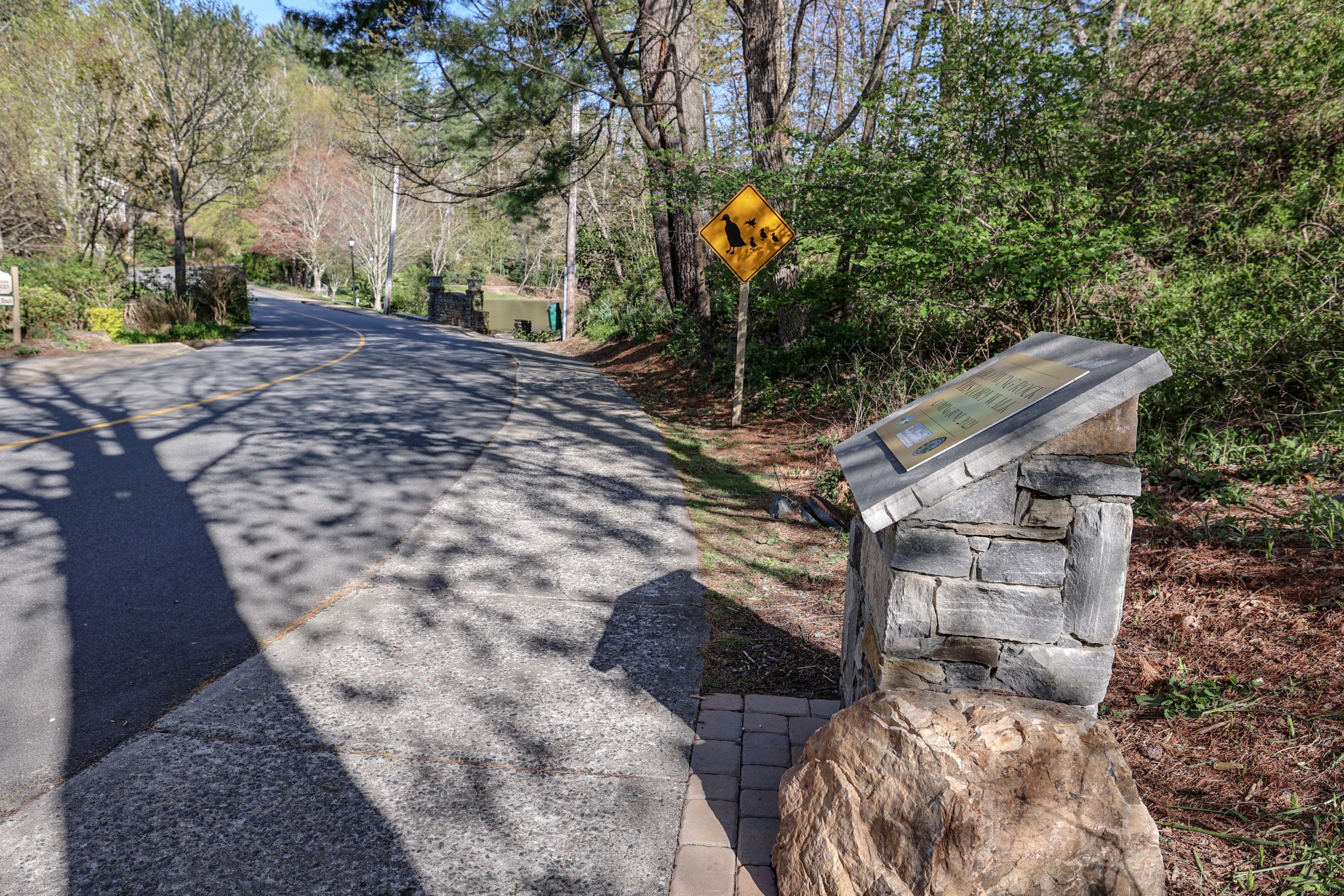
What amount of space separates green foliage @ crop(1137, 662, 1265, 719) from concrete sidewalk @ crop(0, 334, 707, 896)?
6.59 ft

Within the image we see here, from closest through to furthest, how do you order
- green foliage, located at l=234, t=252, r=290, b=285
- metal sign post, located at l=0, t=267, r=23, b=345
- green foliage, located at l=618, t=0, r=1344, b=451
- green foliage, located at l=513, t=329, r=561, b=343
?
green foliage, located at l=618, t=0, r=1344, b=451
metal sign post, located at l=0, t=267, r=23, b=345
green foliage, located at l=513, t=329, r=561, b=343
green foliage, located at l=234, t=252, r=290, b=285

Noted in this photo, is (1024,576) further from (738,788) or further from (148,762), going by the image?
(148,762)

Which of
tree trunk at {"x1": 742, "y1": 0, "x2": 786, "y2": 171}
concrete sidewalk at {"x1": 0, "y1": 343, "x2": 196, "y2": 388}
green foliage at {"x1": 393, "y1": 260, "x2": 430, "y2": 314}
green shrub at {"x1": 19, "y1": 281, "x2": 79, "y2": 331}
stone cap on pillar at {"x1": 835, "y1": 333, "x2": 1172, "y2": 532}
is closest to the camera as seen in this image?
stone cap on pillar at {"x1": 835, "y1": 333, "x2": 1172, "y2": 532}

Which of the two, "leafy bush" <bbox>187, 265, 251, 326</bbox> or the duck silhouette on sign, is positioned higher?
the duck silhouette on sign

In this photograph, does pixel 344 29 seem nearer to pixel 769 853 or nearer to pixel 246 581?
pixel 246 581

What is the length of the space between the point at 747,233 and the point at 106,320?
53.9 ft

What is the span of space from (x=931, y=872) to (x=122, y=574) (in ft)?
16.7

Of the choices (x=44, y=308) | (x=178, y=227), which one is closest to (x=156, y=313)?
(x=178, y=227)

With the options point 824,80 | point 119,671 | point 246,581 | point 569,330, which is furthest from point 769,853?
point 569,330

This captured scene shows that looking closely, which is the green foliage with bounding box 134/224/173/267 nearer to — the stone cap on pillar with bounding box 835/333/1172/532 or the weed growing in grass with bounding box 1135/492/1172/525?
the weed growing in grass with bounding box 1135/492/1172/525

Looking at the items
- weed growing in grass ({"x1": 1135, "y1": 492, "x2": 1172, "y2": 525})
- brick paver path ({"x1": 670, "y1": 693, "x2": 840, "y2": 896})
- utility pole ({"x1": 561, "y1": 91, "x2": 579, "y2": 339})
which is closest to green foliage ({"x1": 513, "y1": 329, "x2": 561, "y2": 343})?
utility pole ({"x1": 561, "y1": 91, "x2": 579, "y2": 339})

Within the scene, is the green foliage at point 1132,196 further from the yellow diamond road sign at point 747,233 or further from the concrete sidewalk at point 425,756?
the concrete sidewalk at point 425,756

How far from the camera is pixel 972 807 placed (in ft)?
7.39

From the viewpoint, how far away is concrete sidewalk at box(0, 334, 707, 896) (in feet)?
8.95
